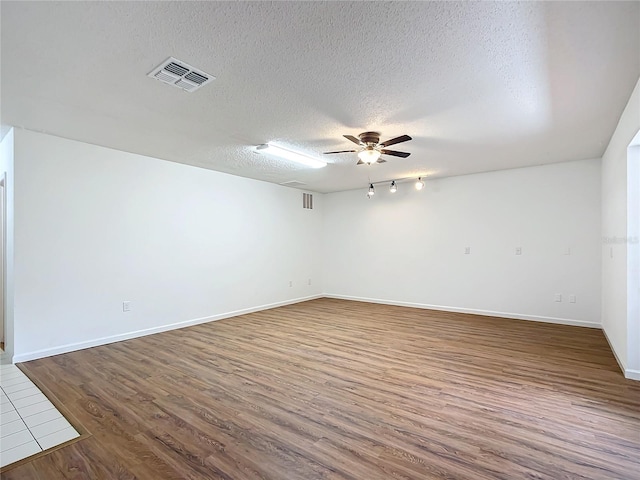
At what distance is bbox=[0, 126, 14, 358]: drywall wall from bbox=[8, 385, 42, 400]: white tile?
1097 mm

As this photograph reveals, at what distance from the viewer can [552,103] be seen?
2.97 m

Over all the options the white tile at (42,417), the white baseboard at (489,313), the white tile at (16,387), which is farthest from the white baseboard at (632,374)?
the white tile at (16,387)

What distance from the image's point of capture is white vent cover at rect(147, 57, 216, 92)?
90.6 inches

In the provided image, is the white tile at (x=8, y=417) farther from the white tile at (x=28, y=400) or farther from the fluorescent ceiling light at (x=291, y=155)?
the fluorescent ceiling light at (x=291, y=155)

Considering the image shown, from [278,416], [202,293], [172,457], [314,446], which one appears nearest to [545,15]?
[314,446]

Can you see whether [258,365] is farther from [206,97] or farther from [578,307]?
[578,307]

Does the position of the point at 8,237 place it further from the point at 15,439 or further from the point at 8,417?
the point at 15,439

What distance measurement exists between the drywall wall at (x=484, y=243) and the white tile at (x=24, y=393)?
587cm

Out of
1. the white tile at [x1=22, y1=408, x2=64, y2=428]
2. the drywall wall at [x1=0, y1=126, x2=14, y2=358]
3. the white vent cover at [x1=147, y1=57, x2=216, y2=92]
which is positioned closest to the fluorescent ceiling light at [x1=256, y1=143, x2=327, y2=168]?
the white vent cover at [x1=147, y1=57, x2=216, y2=92]

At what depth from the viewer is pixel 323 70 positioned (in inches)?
94.0

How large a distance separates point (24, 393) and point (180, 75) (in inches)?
122

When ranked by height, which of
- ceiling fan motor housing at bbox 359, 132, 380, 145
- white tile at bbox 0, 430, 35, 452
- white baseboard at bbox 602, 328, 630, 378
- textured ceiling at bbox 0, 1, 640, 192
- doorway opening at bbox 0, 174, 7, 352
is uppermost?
textured ceiling at bbox 0, 1, 640, 192

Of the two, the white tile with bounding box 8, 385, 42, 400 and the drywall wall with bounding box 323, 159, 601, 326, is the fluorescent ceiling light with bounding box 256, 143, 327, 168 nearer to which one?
the drywall wall with bounding box 323, 159, 601, 326

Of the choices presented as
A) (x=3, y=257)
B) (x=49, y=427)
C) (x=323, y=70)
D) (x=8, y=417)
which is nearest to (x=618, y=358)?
(x=323, y=70)
